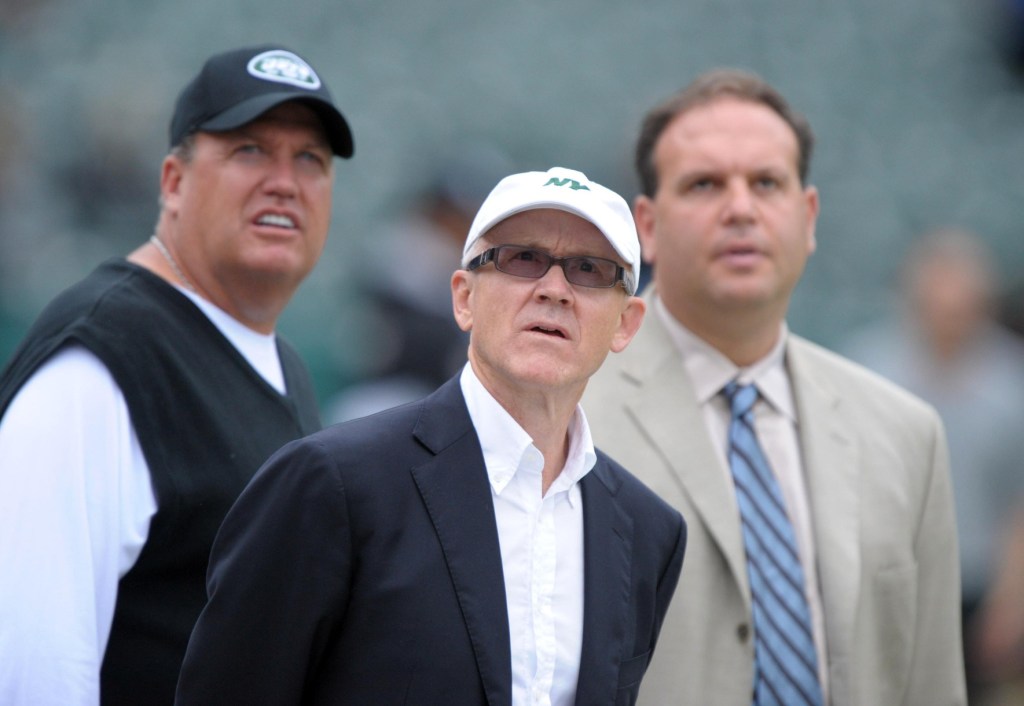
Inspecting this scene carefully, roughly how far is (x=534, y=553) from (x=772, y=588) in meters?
→ 0.94

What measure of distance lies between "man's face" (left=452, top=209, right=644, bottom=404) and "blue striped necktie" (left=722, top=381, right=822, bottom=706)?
0.90 meters

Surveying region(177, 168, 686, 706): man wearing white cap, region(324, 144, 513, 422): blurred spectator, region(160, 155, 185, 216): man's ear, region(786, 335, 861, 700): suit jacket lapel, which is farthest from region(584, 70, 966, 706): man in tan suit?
region(324, 144, 513, 422): blurred spectator

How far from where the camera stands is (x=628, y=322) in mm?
2445

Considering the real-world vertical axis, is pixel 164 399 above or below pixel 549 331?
below

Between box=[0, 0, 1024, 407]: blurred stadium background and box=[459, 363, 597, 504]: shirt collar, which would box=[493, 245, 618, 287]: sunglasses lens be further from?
box=[0, 0, 1024, 407]: blurred stadium background

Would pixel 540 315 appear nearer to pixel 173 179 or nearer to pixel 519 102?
pixel 173 179

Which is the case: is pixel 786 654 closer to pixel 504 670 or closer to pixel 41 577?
pixel 504 670

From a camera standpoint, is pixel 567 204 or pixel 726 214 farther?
pixel 726 214

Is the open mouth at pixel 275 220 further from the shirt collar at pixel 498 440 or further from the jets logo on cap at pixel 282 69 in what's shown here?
the shirt collar at pixel 498 440

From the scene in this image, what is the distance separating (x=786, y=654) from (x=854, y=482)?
47cm

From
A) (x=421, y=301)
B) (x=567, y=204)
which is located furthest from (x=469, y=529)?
(x=421, y=301)

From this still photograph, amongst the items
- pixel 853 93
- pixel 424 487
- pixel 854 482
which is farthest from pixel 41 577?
pixel 853 93

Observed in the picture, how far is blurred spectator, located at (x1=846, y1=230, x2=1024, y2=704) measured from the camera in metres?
5.52

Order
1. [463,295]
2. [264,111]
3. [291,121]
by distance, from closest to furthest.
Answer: [463,295] → [264,111] → [291,121]
